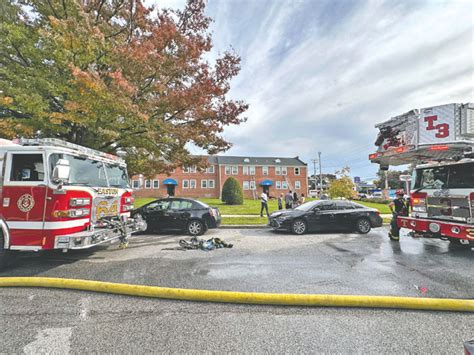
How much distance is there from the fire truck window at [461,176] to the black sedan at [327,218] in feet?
12.7

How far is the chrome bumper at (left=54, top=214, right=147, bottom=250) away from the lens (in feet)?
14.9

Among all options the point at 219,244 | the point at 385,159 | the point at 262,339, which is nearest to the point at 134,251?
the point at 219,244

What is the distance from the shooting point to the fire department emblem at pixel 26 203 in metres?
4.69

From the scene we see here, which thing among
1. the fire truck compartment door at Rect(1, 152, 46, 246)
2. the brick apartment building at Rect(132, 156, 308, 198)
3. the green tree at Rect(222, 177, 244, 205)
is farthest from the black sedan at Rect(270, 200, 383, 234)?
the brick apartment building at Rect(132, 156, 308, 198)

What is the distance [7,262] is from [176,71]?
697 cm

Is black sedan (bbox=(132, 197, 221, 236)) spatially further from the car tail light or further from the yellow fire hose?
the car tail light

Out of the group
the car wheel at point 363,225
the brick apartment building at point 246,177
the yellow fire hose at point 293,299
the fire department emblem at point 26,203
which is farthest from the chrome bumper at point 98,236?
the brick apartment building at point 246,177

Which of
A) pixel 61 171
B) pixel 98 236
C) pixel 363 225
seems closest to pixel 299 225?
pixel 363 225

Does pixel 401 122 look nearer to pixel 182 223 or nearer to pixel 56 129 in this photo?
pixel 182 223

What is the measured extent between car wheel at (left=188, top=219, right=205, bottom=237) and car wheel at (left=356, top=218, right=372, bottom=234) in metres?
6.26

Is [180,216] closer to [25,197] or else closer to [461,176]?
[25,197]

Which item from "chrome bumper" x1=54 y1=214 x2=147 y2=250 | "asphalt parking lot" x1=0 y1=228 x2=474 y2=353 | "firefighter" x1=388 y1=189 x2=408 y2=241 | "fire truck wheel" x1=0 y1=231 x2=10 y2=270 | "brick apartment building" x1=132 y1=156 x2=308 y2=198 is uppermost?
"brick apartment building" x1=132 y1=156 x2=308 y2=198

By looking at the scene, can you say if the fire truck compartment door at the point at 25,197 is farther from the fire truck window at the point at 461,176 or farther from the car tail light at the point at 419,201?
the fire truck window at the point at 461,176

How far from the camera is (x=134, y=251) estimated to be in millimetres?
6551
